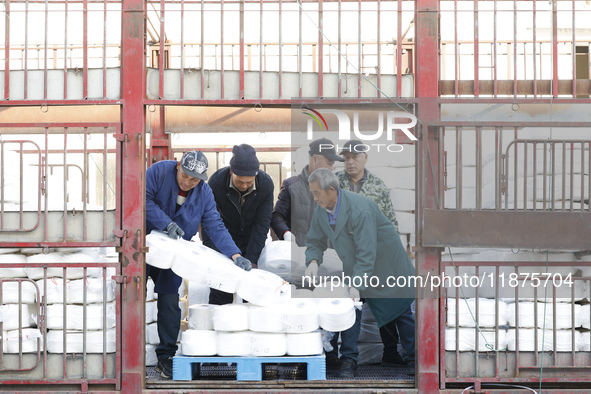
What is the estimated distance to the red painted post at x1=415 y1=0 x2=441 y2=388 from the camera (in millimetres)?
5086

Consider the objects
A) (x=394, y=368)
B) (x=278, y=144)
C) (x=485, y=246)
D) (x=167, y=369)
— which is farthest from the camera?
(x=278, y=144)

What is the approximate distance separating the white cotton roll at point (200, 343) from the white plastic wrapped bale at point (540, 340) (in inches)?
97.9

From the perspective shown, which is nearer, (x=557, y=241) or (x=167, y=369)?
(x=557, y=241)

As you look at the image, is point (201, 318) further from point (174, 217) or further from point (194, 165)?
point (194, 165)

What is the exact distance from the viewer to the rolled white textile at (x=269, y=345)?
5227 mm

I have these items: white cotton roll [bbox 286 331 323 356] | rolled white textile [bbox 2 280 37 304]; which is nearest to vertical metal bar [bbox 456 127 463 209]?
white cotton roll [bbox 286 331 323 356]

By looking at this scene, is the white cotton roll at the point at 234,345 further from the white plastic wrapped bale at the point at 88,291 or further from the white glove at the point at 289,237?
the white glove at the point at 289,237

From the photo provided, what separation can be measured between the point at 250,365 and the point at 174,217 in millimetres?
1555

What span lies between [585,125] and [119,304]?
13.4 feet

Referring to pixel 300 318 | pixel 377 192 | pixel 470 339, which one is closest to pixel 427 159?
pixel 377 192

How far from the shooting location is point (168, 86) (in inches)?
204

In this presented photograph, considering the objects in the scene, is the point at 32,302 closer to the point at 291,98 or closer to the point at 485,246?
the point at 291,98

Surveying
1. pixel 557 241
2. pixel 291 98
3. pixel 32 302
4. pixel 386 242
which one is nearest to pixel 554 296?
pixel 557 241

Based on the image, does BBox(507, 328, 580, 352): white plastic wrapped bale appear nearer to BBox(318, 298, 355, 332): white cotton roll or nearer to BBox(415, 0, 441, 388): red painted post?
BBox(415, 0, 441, 388): red painted post
